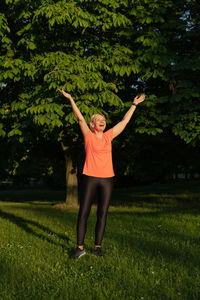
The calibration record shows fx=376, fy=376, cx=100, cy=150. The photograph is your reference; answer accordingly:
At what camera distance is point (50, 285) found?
15.5 feet

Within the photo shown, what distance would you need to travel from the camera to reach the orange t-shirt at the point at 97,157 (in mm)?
6109

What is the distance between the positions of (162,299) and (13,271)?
2.31m

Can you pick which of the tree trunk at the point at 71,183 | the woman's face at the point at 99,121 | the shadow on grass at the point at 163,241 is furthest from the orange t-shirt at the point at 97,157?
the tree trunk at the point at 71,183

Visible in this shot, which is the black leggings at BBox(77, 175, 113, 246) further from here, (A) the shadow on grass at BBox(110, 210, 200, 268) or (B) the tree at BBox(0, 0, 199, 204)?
(B) the tree at BBox(0, 0, 199, 204)

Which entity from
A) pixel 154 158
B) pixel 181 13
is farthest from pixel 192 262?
pixel 154 158

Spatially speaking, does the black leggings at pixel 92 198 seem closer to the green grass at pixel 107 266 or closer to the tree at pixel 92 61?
the green grass at pixel 107 266

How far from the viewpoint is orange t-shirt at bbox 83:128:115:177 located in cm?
611

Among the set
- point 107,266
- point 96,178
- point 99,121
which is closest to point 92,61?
point 99,121

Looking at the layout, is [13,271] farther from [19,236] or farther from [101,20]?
[101,20]

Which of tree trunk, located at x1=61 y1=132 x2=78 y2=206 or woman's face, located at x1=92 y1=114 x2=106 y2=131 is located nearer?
woman's face, located at x1=92 y1=114 x2=106 y2=131

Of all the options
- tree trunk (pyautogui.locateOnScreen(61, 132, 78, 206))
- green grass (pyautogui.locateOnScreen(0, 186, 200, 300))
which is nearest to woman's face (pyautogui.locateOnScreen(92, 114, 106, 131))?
green grass (pyautogui.locateOnScreen(0, 186, 200, 300))

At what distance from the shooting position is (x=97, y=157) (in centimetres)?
615

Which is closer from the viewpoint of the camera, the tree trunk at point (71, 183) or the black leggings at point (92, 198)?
the black leggings at point (92, 198)

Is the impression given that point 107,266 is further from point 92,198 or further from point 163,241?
point 163,241
